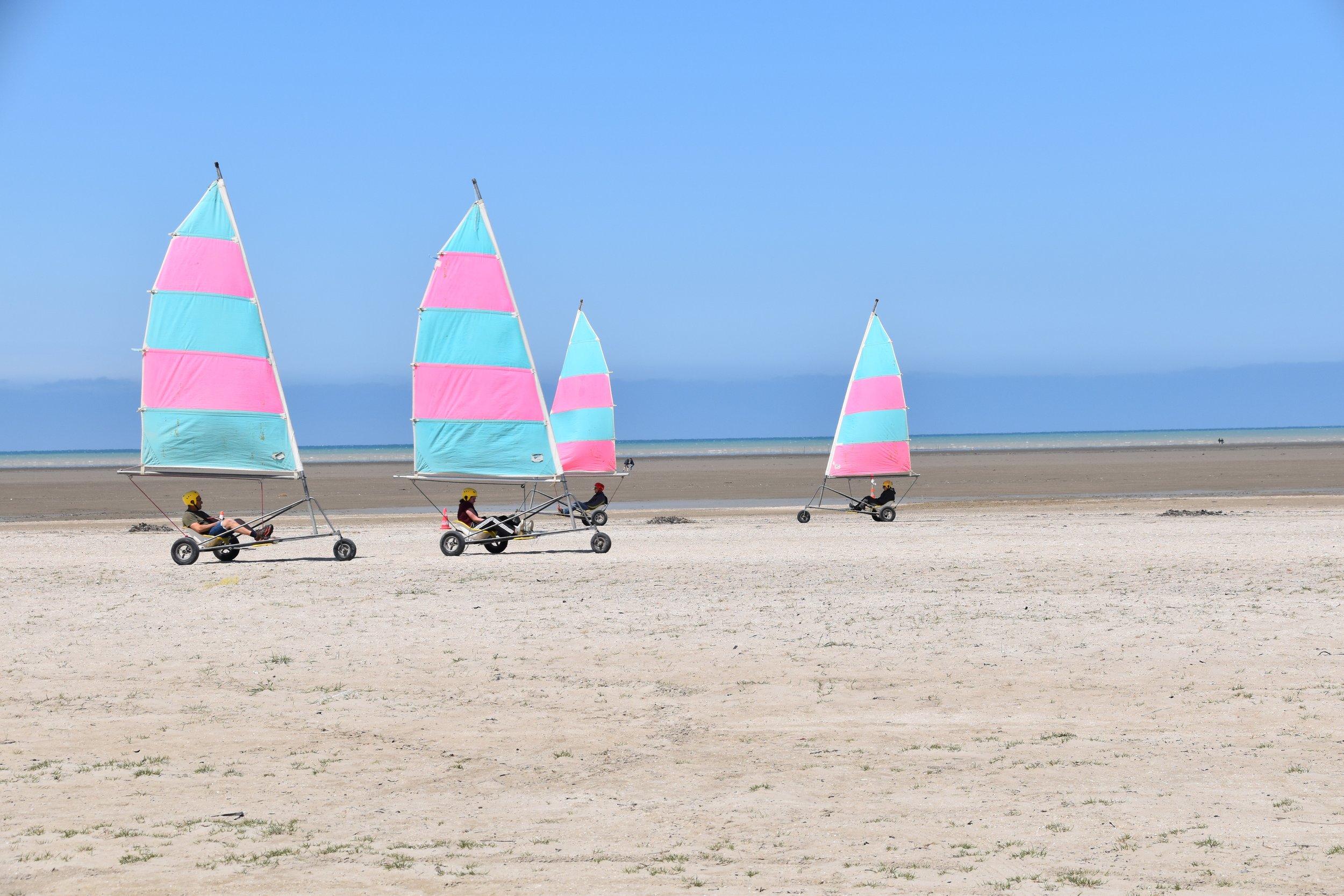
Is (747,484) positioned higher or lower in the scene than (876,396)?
lower

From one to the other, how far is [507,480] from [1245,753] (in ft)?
58.3

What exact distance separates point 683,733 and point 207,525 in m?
16.2

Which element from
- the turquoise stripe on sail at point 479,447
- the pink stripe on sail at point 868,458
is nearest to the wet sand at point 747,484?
the pink stripe on sail at point 868,458

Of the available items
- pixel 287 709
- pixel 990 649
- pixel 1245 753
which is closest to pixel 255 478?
pixel 287 709

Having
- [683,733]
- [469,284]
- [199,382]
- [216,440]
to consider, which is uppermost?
[469,284]

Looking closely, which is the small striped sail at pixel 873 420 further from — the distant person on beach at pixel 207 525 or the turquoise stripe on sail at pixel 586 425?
the distant person on beach at pixel 207 525

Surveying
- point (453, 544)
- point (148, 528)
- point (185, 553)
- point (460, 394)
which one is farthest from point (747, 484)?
point (185, 553)

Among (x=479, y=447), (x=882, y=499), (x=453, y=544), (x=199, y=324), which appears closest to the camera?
(x=199, y=324)

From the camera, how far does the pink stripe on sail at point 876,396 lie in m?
A: 37.7

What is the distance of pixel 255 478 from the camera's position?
2344cm

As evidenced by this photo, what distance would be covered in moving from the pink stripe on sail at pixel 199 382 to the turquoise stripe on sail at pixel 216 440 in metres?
0.16

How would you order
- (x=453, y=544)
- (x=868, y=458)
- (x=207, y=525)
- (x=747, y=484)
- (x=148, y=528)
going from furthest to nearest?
(x=747, y=484) < (x=868, y=458) < (x=148, y=528) < (x=453, y=544) < (x=207, y=525)

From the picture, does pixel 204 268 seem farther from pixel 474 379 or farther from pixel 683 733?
pixel 683 733

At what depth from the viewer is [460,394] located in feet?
83.0
